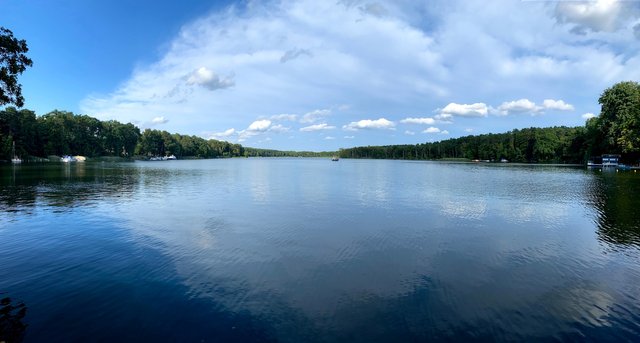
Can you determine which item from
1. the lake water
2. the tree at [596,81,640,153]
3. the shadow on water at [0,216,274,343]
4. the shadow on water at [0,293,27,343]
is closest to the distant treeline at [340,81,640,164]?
the tree at [596,81,640,153]

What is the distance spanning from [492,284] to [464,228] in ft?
35.5

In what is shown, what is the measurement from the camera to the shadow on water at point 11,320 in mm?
9336

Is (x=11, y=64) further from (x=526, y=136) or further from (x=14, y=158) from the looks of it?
(x=526, y=136)

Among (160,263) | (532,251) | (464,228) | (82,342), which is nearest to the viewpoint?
(82,342)

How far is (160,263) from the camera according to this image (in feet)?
51.9

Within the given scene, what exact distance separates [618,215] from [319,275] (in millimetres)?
28461

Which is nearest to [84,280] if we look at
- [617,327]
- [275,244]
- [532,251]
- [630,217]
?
[275,244]

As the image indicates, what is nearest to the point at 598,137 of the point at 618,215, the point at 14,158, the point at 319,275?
the point at 618,215

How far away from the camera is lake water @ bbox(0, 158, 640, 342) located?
10.1m

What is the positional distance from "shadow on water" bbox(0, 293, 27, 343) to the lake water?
0.21 meters

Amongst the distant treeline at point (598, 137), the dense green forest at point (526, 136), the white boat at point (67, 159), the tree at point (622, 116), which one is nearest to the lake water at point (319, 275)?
the tree at point (622, 116)

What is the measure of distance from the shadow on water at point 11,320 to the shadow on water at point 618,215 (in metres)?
27.0

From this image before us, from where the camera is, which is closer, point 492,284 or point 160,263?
point 492,284

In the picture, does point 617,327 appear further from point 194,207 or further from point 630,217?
point 194,207
